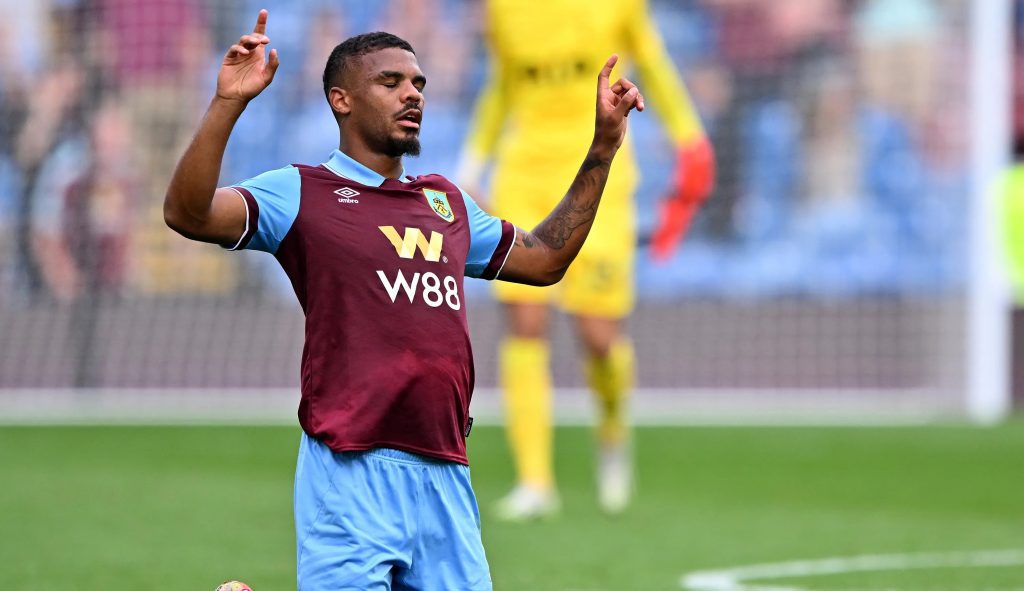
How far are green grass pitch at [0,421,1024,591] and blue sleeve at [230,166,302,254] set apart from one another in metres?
1.92

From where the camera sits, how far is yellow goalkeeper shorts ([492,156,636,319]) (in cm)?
700

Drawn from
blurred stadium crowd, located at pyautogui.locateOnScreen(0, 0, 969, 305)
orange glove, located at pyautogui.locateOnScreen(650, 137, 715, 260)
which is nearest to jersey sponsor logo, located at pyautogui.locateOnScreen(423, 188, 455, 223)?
orange glove, located at pyautogui.locateOnScreen(650, 137, 715, 260)

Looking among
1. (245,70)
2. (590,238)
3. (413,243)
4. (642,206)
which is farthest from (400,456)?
(642,206)

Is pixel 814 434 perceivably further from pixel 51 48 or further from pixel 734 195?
pixel 51 48

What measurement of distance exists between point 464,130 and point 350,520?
11.6 metres

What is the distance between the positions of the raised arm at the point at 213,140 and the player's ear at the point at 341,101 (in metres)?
0.33

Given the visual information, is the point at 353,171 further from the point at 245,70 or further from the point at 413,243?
the point at 245,70

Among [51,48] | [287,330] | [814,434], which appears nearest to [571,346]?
[287,330]

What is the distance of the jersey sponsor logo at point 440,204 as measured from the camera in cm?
339

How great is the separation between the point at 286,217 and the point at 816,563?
9.45 feet

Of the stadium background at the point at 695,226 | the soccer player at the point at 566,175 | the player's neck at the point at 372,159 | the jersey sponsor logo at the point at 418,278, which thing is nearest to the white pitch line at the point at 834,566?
the soccer player at the point at 566,175

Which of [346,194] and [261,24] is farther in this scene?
[346,194]

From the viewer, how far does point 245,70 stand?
118 inches

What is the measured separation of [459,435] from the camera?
3.33 m
